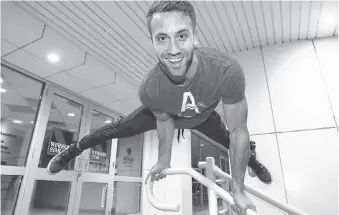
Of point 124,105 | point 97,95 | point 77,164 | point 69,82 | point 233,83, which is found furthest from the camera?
point 124,105

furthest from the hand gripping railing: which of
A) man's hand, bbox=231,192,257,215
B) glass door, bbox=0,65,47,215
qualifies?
glass door, bbox=0,65,47,215

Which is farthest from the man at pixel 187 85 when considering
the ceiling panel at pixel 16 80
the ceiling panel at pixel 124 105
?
the ceiling panel at pixel 124 105

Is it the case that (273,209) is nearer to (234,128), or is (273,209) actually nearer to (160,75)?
(234,128)

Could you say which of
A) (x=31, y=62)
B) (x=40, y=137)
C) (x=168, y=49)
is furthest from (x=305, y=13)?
(x=40, y=137)

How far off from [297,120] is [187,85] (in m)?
2.35

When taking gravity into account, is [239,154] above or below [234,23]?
below

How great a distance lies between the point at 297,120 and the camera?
8.96 feet

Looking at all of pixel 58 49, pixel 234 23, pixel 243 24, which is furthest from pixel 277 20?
pixel 58 49

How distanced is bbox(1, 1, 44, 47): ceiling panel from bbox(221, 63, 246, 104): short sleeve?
104 inches

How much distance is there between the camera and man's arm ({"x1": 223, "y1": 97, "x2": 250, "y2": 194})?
1069 millimetres

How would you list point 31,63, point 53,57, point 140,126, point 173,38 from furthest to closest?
point 31,63
point 53,57
point 140,126
point 173,38

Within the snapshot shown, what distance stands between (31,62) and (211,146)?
8560 millimetres

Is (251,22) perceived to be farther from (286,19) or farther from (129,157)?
(129,157)

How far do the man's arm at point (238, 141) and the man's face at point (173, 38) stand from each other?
1.48 ft
